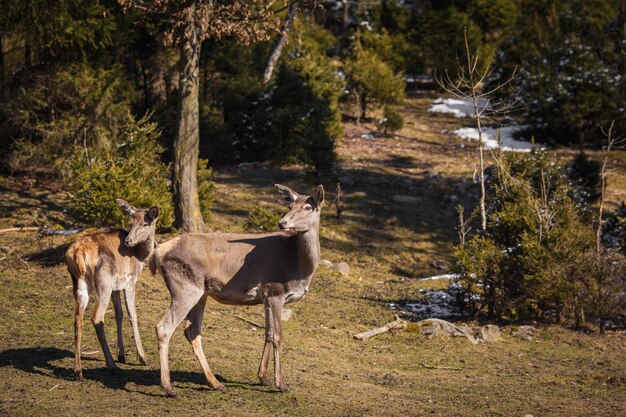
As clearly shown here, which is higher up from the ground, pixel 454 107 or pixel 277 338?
pixel 454 107

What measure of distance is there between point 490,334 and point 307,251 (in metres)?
5.77

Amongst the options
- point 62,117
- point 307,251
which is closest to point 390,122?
point 62,117

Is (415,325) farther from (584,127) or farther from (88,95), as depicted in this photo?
(584,127)

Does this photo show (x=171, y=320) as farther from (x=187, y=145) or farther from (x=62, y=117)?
(x=62, y=117)

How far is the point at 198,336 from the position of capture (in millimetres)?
10180

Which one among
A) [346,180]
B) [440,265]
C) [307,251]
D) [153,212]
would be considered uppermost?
[153,212]

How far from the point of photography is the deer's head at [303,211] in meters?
9.89

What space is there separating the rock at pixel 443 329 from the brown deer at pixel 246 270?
4.87 m

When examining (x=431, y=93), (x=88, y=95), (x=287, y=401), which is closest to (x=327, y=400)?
(x=287, y=401)

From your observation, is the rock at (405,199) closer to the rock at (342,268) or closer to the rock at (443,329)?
the rock at (342,268)

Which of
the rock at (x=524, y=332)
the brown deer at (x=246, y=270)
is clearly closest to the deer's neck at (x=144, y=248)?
the brown deer at (x=246, y=270)

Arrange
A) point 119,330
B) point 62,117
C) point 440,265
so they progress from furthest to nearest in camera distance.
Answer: point 62,117, point 440,265, point 119,330

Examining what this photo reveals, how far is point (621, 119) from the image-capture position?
3253cm

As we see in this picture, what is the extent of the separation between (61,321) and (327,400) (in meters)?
5.04
